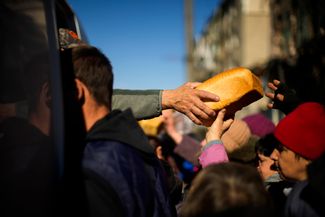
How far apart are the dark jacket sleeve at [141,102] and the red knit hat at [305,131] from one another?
0.73 m

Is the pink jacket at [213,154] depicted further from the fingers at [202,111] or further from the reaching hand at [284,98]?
the reaching hand at [284,98]

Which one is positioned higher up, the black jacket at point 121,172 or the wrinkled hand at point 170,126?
the black jacket at point 121,172

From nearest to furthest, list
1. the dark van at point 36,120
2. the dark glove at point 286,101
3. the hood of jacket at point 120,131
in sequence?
the dark van at point 36,120 → the hood of jacket at point 120,131 → the dark glove at point 286,101

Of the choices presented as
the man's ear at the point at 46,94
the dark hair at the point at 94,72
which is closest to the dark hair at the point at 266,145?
the dark hair at the point at 94,72

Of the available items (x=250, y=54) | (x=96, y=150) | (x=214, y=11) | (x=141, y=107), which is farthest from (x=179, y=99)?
(x=214, y=11)

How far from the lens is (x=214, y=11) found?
3544 cm

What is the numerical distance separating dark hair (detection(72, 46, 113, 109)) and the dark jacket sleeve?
2.38ft

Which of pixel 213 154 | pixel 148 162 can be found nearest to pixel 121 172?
pixel 148 162

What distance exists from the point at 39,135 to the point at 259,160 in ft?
6.69

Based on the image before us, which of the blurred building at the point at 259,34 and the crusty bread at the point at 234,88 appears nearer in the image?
the crusty bread at the point at 234,88

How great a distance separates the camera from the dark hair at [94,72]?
72.5 inches

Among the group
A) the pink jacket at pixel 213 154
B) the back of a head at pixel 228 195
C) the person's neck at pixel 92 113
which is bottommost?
the pink jacket at pixel 213 154

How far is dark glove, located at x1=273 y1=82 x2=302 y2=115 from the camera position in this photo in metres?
2.83

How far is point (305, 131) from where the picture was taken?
2.20 m
